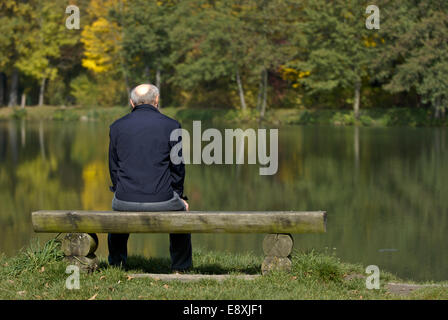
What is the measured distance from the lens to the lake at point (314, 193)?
10.5m

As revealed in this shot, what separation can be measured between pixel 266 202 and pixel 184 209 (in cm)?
785

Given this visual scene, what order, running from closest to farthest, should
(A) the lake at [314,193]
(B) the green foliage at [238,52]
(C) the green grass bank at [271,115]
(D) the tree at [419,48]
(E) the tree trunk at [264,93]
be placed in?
(A) the lake at [314,193], (D) the tree at [419,48], (B) the green foliage at [238,52], (C) the green grass bank at [271,115], (E) the tree trunk at [264,93]

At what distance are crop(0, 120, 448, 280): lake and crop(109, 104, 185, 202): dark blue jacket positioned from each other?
10.5 feet

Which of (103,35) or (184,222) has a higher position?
(103,35)

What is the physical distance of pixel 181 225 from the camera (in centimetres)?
667

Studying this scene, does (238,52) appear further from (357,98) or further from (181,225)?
(181,225)

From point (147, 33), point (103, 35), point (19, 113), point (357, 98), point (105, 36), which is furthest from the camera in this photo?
point (19, 113)

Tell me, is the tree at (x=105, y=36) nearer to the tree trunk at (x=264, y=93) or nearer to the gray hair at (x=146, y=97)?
the tree trunk at (x=264, y=93)

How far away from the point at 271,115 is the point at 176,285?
137 ft

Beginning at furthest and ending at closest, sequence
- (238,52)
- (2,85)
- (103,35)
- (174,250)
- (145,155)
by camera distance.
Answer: (2,85) → (103,35) → (238,52) → (174,250) → (145,155)

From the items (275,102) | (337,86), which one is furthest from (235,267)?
(275,102)

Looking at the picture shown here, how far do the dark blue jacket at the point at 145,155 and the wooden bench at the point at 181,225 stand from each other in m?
0.26

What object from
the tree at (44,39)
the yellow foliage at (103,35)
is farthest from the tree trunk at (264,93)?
the tree at (44,39)

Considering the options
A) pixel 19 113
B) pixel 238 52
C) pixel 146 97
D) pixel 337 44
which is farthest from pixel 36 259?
pixel 19 113
